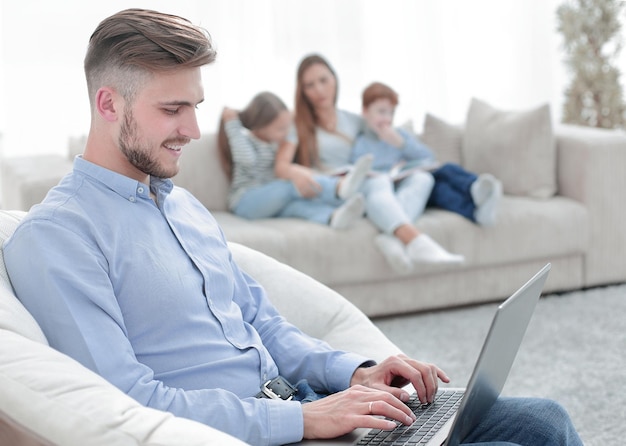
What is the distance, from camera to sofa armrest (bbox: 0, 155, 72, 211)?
3.38 m

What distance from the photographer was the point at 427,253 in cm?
362

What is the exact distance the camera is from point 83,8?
190 inches

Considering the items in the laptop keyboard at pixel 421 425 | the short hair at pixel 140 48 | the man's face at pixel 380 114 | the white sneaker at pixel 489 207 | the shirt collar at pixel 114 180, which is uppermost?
the short hair at pixel 140 48

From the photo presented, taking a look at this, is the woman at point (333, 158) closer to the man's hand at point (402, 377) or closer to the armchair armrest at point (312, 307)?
the armchair armrest at point (312, 307)

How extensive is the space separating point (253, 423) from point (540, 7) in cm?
484

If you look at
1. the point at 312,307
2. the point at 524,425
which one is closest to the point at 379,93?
the point at 312,307

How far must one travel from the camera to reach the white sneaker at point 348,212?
12.1ft

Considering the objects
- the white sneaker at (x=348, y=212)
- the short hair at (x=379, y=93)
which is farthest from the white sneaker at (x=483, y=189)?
the short hair at (x=379, y=93)

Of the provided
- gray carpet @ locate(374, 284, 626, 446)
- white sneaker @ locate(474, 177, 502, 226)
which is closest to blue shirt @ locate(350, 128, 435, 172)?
white sneaker @ locate(474, 177, 502, 226)

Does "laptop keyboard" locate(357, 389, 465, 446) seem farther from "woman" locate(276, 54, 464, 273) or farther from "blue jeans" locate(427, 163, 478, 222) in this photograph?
"blue jeans" locate(427, 163, 478, 222)

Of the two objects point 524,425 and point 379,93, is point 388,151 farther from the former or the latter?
point 524,425

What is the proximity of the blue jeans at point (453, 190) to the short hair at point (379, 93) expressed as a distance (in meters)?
0.37

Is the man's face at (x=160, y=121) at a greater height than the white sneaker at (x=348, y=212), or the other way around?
the man's face at (x=160, y=121)

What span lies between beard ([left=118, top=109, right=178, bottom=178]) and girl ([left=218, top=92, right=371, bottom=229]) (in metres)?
2.22
